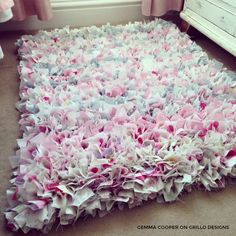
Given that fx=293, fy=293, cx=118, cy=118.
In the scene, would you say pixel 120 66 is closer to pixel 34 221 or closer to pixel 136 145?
pixel 136 145

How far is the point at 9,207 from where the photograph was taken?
30.0 inches

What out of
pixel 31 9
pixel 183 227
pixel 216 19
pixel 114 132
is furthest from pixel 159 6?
pixel 183 227

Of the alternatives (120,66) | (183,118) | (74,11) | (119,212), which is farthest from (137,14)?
(119,212)

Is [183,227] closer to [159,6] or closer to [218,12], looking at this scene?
[218,12]

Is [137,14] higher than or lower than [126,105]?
lower

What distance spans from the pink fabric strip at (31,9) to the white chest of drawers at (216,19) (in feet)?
2.70

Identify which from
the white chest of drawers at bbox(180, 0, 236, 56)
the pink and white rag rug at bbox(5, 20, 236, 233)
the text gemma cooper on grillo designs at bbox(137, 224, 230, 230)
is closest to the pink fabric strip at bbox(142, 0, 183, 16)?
the white chest of drawers at bbox(180, 0, 236, 56)

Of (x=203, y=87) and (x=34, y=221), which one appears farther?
(x=203, y=87)

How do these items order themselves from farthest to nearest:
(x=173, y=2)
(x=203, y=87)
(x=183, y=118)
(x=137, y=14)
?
(x=137, y=14), (x=173, y=2), (x=203, y=87), (x=183, y=118)

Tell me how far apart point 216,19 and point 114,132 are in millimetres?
914

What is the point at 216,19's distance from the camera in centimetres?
147

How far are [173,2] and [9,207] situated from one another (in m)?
1.63

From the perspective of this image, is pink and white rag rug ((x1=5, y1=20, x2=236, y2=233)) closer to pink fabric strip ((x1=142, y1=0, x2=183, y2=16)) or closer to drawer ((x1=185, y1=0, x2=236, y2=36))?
drawer ((x1=185, y1=0, x2=236, y2=36))

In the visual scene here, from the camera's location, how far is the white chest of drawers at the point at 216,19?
136 cm
